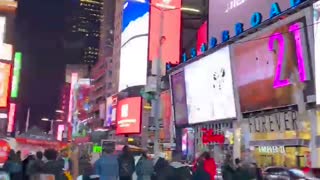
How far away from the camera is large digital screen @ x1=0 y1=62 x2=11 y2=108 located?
44847 millimetres

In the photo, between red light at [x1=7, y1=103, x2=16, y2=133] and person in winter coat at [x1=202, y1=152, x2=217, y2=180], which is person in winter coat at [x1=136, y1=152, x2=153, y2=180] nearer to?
person in winter coat at [x1=202, y1=152, x2=217, y2=180]

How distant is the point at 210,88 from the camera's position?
30.0 meters

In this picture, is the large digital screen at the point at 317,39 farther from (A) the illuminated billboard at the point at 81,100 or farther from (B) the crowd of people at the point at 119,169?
(A) the illuminated billboard at the point at 81,100

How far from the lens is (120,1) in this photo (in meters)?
108

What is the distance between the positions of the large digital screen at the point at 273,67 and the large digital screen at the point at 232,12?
329cm

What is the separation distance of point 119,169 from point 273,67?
10.9 m

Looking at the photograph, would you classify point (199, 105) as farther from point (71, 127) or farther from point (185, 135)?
point (71, 127)

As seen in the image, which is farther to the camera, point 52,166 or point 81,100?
point 81,100

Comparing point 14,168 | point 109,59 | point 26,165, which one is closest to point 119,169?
point 26,165

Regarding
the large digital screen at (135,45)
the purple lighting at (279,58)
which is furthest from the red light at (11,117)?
the purple lighting at (279,58)

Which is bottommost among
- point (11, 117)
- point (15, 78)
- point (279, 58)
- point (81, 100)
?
point (279, 58)

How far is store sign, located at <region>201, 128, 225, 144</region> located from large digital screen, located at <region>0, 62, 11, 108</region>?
2182 cm

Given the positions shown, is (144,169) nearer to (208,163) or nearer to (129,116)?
(208,163)

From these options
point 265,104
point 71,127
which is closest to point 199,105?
point 265,104
